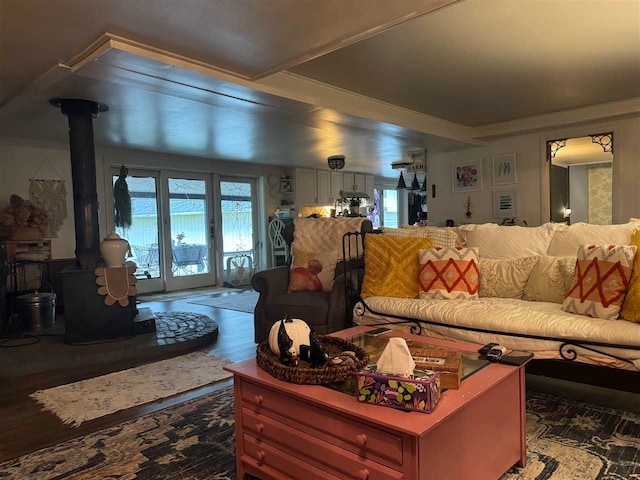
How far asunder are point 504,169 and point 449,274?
3618mm

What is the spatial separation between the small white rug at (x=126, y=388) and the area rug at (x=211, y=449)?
1.02 feet

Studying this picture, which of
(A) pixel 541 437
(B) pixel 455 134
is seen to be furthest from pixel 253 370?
(B) pixel 455 134

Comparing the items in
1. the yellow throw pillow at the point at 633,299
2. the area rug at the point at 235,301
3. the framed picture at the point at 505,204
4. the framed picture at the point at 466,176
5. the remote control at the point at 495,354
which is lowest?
the area rug at the point at 235,301

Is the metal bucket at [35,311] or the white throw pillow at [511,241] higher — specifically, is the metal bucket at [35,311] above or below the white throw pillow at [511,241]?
below

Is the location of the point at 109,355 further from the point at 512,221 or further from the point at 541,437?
the point at 512,221

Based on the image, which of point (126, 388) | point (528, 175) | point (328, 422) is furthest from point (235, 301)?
point (328, 422)

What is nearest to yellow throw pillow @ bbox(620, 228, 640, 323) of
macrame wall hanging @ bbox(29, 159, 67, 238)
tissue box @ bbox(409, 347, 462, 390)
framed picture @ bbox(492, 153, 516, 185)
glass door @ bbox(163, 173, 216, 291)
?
tissue box @ bbox(409, 347, 462, 390)

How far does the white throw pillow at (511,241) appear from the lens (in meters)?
3.01

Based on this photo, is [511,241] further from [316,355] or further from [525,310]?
[316,355]

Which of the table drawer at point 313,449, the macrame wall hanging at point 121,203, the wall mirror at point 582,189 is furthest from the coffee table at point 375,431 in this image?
the wall mirror at point 582,189

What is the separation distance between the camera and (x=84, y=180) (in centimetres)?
372

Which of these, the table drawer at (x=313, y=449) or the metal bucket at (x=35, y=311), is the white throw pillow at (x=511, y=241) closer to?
the table drawer at (x=313, y=449)

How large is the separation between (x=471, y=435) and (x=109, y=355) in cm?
294

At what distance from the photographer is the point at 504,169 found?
5914 millimetres
